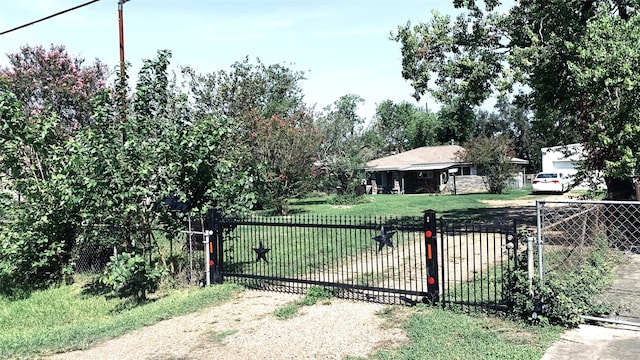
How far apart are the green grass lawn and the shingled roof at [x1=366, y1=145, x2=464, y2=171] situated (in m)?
29.9

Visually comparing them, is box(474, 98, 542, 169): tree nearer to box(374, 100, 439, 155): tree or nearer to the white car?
box(374, 100, 439, 155): tree

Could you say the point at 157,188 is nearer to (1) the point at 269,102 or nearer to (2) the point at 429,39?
(2) the point at 429,39

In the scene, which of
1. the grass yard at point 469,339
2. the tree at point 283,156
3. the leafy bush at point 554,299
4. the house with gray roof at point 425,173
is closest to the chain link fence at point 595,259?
the leafy bush at point 554,299

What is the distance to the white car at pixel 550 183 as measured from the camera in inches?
1184

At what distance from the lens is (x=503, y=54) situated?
47.2 ft

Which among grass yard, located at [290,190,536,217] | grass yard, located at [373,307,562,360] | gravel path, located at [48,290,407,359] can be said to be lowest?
gravel path, located at [48,290,407,359]

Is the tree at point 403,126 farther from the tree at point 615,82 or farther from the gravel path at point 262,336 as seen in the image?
the gravel path at point 262,336

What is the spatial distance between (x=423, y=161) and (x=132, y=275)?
33620mm

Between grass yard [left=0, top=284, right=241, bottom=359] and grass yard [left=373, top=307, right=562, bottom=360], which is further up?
grass yard [left=373, top=307, right=562, bottom=360]

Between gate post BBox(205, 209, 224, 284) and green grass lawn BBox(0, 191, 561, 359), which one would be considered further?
gate post BBox(205, 209, 224, 284)

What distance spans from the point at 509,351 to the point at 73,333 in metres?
5.79

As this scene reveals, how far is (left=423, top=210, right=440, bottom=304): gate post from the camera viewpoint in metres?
6.60

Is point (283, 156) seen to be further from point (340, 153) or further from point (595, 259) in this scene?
point (595, 259)

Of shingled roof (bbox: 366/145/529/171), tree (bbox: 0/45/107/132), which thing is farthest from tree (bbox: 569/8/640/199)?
shingled roof (bbox: 366/145/529/171)
